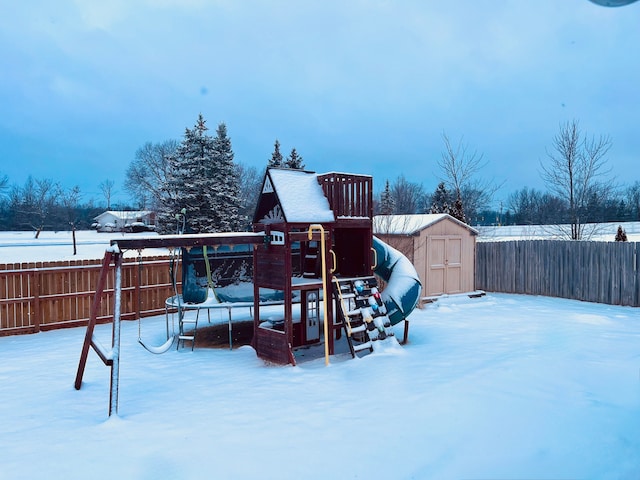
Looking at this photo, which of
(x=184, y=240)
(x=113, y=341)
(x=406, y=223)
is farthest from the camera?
(x=406, y=223)

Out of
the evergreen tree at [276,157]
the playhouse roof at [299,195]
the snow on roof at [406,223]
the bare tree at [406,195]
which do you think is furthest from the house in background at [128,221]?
the playhouse roof at [299,195]

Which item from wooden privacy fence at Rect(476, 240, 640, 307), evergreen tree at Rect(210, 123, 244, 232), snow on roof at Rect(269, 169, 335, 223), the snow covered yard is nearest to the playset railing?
snow on roof at Rect(269, 169, 335, 223)

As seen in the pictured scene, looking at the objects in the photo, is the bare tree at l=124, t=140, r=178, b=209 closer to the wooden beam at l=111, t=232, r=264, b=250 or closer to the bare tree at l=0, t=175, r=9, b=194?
the bare tree at l=0, t=175, r=9, b=194

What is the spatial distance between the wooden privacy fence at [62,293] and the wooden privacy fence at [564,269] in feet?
32.7

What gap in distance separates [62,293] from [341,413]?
7.51 metres

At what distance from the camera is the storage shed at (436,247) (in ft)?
41.3

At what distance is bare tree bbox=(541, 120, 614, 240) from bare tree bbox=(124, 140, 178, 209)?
26441 mm

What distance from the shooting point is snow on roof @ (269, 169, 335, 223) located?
24.0 ft

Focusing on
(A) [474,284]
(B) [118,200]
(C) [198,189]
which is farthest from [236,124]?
(A) [474,284]

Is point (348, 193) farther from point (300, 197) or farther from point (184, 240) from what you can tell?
point (184, 240)

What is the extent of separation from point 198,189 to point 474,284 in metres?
14.6

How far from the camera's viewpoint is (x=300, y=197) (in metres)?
7.61

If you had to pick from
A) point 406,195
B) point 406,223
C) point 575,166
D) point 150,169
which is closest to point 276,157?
point 406,223

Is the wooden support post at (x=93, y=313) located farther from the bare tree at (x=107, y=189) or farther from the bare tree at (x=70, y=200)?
the bare tree at (x=107, y=189)
